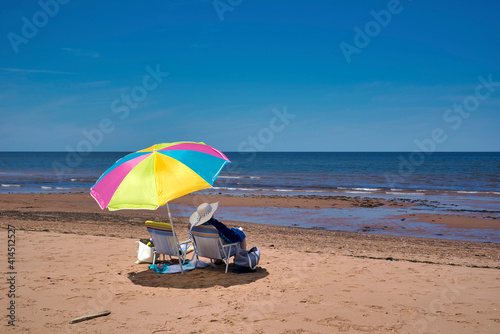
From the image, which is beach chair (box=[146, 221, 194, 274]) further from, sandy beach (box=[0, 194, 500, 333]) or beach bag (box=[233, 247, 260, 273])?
beach bag (box=[233, 247, 260, 273])

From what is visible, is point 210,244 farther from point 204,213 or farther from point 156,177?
point 156,177

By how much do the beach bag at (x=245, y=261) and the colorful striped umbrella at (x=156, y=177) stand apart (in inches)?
A: 58.1

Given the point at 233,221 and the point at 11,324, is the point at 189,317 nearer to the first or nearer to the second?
the point at 11,324

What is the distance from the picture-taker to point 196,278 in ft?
20.3

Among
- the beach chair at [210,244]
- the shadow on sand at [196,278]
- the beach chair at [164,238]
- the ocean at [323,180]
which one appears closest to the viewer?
the shadow on sand at [196,278]

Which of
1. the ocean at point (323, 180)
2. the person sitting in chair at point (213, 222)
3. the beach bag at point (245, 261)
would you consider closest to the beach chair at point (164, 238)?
the person sitting in chair at point (213, 222)

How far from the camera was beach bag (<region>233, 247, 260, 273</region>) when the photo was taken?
6340mm

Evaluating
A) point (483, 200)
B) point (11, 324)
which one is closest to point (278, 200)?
point (483, 200)

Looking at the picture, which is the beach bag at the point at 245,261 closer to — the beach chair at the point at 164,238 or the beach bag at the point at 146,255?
the beach chair at the point at 164,238

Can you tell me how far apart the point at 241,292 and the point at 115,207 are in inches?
85.6

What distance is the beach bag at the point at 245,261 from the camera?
6340 mm

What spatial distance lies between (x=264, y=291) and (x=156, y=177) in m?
2.26

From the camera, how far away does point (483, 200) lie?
21.3 metres

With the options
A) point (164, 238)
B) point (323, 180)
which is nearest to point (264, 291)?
point (164, 238)
